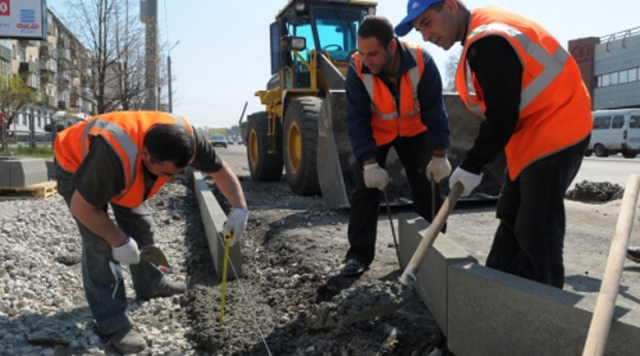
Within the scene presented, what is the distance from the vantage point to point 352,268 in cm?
384

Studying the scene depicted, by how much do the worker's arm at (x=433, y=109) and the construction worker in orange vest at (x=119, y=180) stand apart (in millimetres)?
1414

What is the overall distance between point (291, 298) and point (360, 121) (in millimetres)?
1305

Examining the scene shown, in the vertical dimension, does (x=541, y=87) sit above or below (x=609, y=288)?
above

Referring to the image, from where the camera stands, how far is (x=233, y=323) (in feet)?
11.5

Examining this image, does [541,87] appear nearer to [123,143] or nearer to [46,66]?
[123,143]

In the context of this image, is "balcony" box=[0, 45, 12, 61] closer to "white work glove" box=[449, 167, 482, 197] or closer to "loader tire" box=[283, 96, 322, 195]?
"loader tire" box=[283, 96, 322, 195]

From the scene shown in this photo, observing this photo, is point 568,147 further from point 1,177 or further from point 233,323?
point 1,177

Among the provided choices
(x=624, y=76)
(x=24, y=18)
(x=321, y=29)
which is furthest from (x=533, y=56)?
(x=624, y=76)

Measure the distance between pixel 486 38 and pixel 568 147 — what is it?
65 centimetres

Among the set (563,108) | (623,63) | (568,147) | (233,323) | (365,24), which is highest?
Result: (623,63)

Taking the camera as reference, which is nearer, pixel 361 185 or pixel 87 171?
pixel 87 171

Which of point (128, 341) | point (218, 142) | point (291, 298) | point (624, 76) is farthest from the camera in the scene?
point (218, 142)

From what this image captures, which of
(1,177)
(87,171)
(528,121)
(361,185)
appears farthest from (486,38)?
(1,177)

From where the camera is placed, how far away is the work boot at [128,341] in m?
3.27
